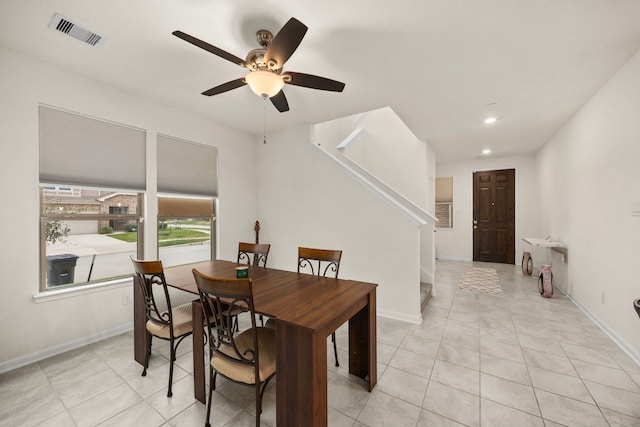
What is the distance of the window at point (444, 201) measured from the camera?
23.0ft

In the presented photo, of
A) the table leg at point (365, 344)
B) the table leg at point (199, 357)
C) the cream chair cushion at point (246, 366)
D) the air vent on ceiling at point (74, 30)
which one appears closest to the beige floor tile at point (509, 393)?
the table leg at point (365, 344)

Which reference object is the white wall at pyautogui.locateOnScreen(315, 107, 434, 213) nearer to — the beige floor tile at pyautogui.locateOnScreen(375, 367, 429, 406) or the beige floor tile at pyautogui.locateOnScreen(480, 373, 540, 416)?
the beige floor tile at pyautogui.locateOnScreen(480, 373, 540, 416)

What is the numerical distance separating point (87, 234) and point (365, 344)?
3.08 m

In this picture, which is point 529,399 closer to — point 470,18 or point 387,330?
point 387,330

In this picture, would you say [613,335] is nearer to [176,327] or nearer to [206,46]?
[176,327]

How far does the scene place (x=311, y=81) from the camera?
75.3 inches

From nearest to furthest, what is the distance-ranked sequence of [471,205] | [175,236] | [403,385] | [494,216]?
[403,385] < [175,236] < [494,216] < [471,205]

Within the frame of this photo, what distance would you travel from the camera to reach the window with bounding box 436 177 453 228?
23.0ft

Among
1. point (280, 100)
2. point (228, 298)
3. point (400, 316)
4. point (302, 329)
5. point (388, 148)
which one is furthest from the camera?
point (388, 148)

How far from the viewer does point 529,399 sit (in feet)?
5.92

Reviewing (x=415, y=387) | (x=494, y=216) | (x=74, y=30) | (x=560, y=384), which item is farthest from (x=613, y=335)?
(x=74, y=30)

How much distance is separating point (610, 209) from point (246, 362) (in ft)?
12.3

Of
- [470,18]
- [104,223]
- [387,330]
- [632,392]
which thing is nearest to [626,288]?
[632,392]

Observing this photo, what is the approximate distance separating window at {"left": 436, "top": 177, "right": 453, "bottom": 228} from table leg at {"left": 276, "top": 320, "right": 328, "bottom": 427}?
22.0 ft
